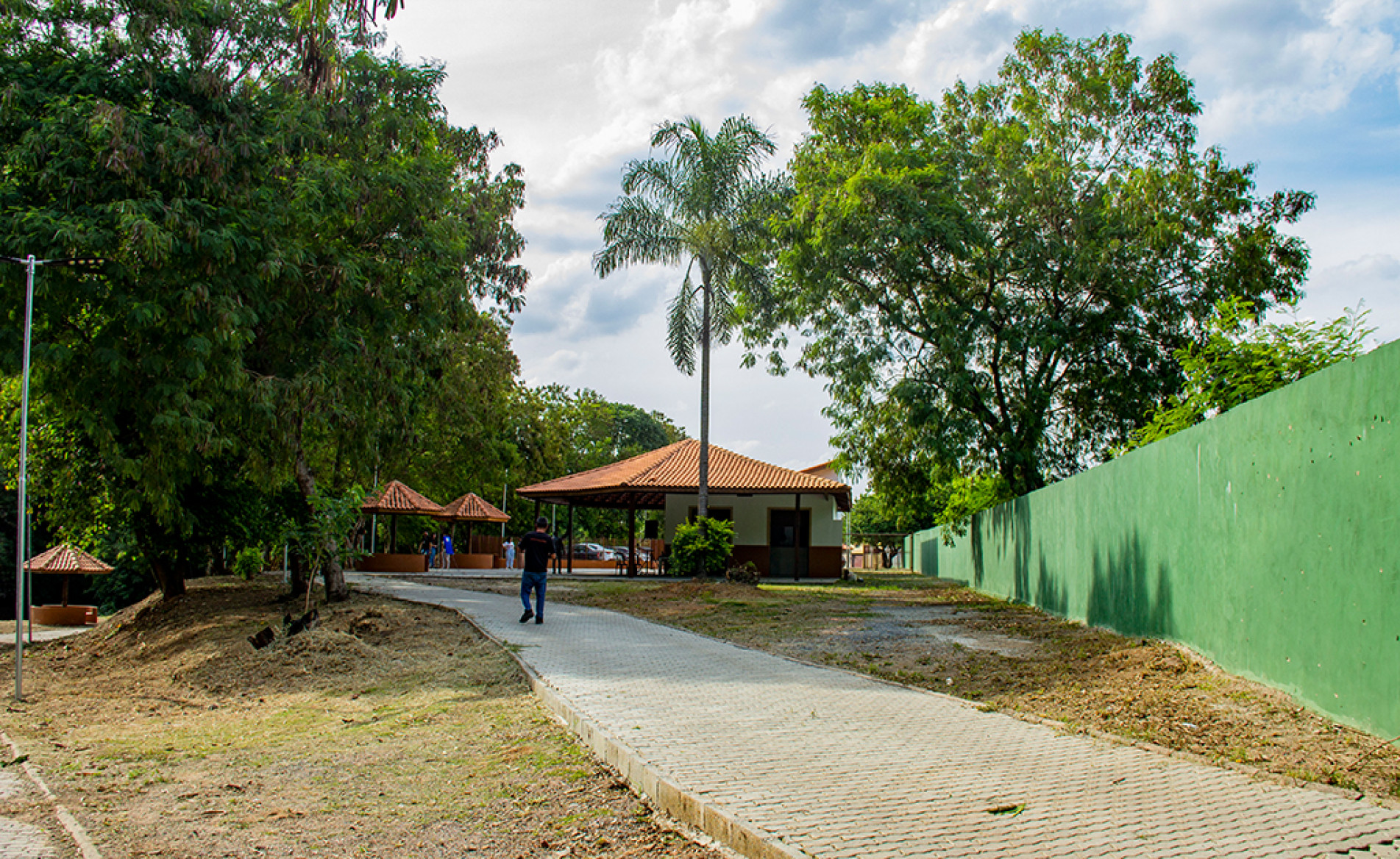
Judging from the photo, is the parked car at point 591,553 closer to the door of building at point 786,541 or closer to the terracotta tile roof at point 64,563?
the door of building at point 786,541

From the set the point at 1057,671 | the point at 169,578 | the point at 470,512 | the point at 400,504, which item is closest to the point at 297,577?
the point at 169,578

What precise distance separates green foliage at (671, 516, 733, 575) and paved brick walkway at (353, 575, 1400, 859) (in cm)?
1467

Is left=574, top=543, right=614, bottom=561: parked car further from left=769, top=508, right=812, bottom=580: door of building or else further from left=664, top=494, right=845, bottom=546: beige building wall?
left=769, top=508, right=812, bottom=580: door of building

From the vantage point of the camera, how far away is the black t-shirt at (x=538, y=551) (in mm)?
13352

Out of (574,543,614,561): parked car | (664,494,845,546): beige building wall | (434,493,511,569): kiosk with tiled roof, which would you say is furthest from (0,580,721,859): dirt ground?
(574,543,614,561): parked car

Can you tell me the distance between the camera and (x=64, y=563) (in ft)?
79.2

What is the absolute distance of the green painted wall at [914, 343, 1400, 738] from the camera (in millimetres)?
5504

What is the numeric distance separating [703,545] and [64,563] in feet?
49.9

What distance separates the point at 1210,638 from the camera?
8.30 m

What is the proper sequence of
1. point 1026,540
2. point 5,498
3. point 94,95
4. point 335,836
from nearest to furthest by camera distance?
point 335,836, point 94,95, point 1026,540, point 5,498

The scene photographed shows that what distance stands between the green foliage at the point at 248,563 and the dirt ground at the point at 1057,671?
8026 mm

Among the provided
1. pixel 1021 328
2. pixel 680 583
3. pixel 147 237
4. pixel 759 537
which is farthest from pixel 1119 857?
pixel 759 537

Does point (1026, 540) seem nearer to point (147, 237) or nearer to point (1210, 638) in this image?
point (1210, 638)

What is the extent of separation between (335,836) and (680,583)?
16844 millimetres
